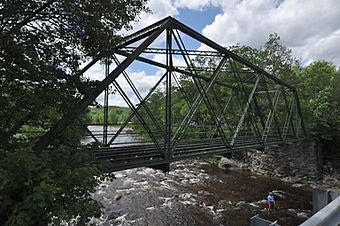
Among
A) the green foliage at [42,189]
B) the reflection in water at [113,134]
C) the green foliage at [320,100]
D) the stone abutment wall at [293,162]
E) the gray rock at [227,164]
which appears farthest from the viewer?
the gray rock at [227,164]

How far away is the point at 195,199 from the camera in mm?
14961

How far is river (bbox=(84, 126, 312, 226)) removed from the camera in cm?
1219

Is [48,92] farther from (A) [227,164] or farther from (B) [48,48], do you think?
(A) [227,164]

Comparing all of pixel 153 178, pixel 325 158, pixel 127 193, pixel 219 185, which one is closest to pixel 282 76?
pixel 325 158

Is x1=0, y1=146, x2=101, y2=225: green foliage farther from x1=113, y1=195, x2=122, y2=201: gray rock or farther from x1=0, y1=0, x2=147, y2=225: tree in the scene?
x1=113, y1=195, x2=122, y2=201: gray rock

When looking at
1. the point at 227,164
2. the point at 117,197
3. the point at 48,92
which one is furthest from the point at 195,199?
the point at 48,92

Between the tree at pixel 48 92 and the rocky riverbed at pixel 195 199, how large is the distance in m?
7.93

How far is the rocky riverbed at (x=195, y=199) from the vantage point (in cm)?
1222

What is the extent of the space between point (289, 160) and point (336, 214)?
21.9m

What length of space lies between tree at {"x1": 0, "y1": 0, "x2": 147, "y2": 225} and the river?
26.0 feet

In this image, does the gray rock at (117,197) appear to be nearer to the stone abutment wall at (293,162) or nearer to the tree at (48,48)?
the tree at (48,48)

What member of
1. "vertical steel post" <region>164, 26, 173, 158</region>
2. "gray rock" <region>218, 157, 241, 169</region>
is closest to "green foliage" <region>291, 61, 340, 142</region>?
"gray rock" <region>218, 157, 241, 169</region>

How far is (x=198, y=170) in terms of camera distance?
23266 mm

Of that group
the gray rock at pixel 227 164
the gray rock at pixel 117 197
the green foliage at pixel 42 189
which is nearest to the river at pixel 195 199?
the gray rock at pixel 117 197
